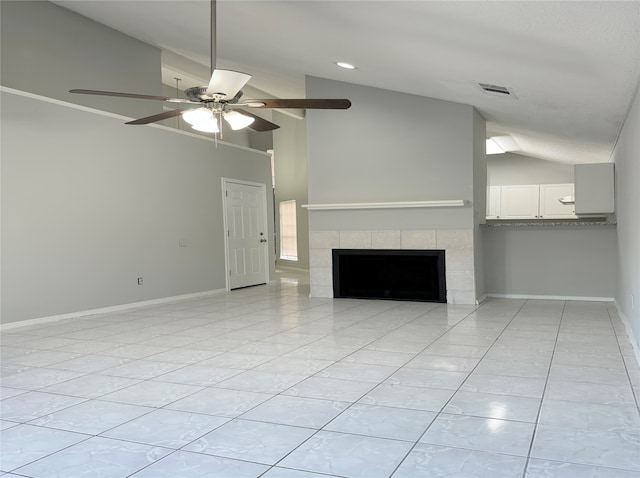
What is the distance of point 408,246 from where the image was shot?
693 cm

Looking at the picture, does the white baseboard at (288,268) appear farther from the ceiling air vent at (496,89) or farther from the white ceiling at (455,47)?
the ceiling air vent at (496,89)

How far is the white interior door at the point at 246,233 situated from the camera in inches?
343

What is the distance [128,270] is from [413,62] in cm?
433

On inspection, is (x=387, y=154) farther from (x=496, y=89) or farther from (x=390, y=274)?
(x=496, y=89)

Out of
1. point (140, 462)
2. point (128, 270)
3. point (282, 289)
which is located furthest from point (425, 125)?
point (140, 462)

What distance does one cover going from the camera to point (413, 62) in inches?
191

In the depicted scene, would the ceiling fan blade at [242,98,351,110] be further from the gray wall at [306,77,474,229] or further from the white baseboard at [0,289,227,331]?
the white baseboard at [0,289,227,331]

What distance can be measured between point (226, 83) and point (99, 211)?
353 cm

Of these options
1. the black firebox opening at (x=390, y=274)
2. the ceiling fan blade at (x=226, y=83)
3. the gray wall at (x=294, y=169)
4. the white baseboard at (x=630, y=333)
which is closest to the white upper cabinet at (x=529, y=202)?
the black firebox opening at (x=390, y=274)

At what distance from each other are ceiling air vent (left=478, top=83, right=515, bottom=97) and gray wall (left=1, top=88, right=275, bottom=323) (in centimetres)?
435

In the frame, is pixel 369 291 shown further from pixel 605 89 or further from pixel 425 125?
pixel 605 89

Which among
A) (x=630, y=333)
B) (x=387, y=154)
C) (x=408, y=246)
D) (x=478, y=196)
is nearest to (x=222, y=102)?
(x=387, y=154)

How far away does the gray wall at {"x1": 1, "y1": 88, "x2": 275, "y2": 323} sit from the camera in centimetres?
554

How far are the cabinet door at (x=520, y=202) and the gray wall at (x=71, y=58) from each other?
6.43 metres
